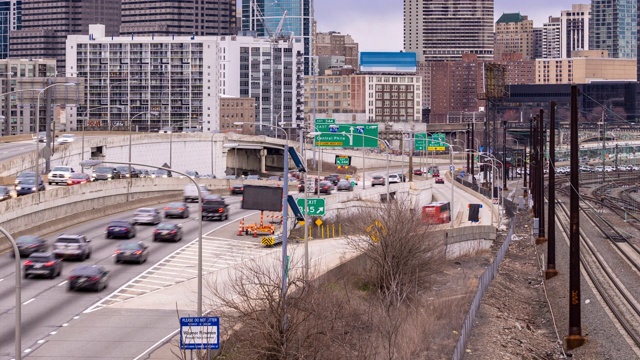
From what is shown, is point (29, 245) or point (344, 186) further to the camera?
point (344, 186)

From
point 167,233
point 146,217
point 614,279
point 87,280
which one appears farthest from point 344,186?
point 87,280

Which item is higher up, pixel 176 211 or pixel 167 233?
pixel 176 211

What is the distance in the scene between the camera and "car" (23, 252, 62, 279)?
4812 centimetres

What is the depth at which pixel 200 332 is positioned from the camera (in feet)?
88.0

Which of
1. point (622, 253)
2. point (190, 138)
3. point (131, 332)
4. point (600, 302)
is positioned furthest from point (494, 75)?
point (131, 332)

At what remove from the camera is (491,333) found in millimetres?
40906

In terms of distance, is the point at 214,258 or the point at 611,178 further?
the point at 611,178

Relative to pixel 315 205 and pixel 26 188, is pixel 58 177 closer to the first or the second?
pixel 26 188

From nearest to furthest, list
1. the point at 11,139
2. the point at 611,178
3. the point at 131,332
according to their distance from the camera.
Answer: the point at 131,332, the point at 11,139, the point at 611,178

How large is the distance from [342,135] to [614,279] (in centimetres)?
4252

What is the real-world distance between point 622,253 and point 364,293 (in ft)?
61.8

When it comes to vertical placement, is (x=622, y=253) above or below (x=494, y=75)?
below

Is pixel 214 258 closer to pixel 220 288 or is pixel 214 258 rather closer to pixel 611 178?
pixel 220 288

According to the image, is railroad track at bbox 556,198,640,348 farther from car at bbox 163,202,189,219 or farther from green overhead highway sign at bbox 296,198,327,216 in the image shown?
car at bbox 163,202,189,219
